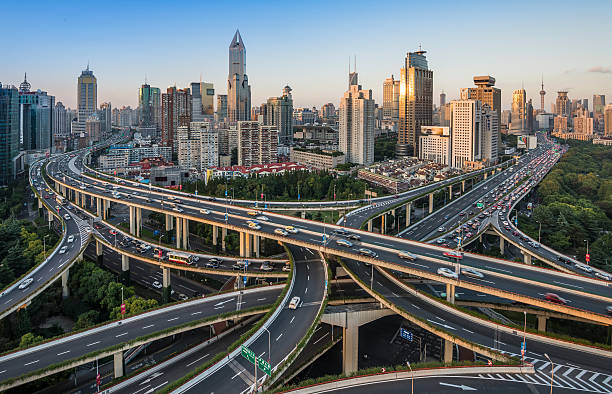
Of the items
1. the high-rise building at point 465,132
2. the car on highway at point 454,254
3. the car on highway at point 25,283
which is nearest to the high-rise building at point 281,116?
the high-rise building at point 465,132

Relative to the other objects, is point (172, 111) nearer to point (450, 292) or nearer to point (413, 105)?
point (413, 105)

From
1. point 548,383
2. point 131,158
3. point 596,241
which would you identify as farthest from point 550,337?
point 131,158

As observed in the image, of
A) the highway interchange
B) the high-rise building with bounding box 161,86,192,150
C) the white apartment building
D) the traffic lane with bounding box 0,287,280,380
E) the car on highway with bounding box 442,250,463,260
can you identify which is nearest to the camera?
the traffic lane with bounding box 0,287,280,380

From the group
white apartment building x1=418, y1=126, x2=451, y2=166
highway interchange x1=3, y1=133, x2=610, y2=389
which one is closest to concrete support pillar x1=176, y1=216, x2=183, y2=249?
highway interchange x1=3, y1=133, x2=610, y2=389

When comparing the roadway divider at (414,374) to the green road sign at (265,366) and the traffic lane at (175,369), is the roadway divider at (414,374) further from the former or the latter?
the traffic lane at (175,369)

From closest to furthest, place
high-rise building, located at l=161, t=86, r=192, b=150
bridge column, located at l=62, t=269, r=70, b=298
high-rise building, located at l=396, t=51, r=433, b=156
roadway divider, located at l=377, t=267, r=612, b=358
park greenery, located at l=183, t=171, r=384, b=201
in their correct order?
roadway divider, located at l=377, t=267, r=612, b=358, bridge column, located at l=62, t=269, r=70, b=298, park greenery, located at l=183, t=171, r=384, b=201, high-rise building, located at l=396, t=51, r=433, b=156, high-rise building, located at l=161, t=86, r=192, b=150

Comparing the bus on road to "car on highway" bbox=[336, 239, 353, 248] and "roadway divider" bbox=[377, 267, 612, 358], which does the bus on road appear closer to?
"car on highway" bbox=[336, 239, 353, 248]
